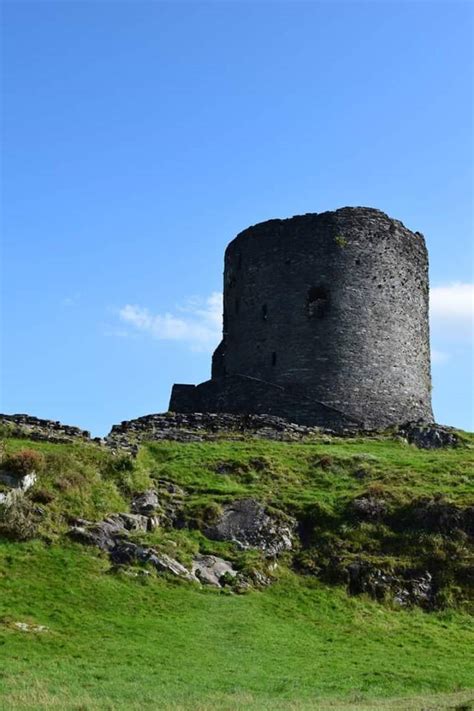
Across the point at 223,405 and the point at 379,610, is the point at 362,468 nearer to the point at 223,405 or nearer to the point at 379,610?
the point at 379,610

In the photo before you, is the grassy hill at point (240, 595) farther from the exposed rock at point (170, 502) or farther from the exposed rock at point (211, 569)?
the exposed rock at point (211, 569)

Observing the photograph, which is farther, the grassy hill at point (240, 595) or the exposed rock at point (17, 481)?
the exposed rock at point (17, 481)

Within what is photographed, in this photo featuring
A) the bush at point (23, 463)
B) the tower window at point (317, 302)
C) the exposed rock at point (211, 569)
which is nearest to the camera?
the exposed rock at point (211, 569)

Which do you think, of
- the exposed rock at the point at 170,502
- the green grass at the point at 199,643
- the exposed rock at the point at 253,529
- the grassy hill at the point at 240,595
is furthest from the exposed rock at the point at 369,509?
the exposed rock at the point at 170,502

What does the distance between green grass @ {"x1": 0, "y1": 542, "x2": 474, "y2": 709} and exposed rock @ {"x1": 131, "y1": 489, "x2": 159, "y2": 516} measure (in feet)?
11.0

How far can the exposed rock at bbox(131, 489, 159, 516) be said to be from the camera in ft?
81.8

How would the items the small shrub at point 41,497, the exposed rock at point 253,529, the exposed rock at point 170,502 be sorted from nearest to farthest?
the small shrub at point 41,497
the exposed rock at point 253,529
the exposed rock at point 170,502

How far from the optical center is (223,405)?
3931 centimetres

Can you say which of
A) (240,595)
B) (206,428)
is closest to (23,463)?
(240,595)

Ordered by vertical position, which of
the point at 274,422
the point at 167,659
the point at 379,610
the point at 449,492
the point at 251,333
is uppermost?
the point at 251,333

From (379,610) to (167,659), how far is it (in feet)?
21.7

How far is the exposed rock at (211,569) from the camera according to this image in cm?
2205

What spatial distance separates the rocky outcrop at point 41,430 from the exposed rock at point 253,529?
679 centimetres

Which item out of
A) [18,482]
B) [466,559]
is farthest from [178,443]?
[466,559]
